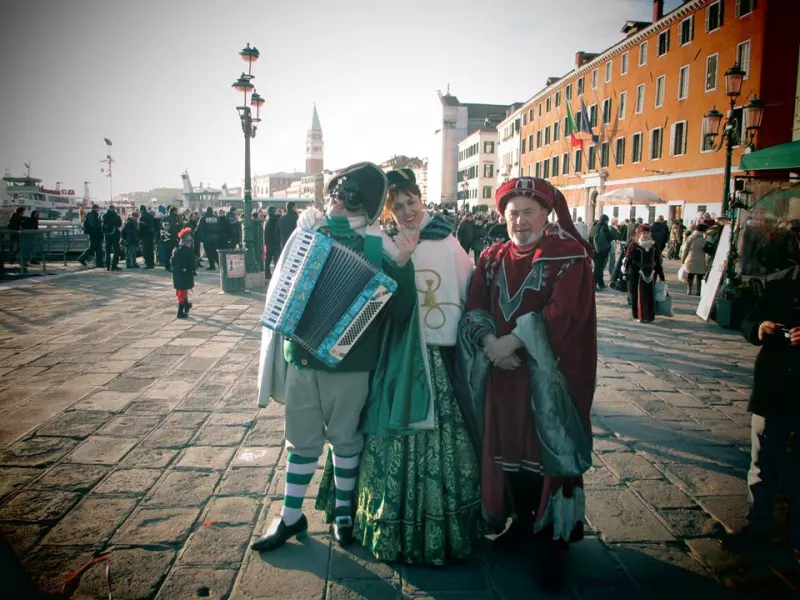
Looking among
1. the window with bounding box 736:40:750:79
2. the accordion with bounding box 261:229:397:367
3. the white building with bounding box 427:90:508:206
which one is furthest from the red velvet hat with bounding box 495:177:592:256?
the white building with bounding box 427:90:508:206

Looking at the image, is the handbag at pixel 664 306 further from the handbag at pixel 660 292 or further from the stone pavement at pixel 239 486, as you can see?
the stone pavement at pixel 239 486

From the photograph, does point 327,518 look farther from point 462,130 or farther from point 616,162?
point 462,130

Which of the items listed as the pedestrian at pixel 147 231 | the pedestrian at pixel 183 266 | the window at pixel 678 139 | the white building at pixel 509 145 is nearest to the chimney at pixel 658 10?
the window at pixel 678 139

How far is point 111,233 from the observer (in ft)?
48.0

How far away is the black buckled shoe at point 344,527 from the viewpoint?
261 centimetres

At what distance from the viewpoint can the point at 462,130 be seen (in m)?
78.8

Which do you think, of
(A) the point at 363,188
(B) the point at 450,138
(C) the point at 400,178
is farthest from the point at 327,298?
(B) the point at 450,138

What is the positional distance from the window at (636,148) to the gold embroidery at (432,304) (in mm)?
32365

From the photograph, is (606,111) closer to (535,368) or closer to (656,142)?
(656,142)

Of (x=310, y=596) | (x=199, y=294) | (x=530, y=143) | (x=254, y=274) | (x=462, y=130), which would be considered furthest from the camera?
(x=462, y=130)

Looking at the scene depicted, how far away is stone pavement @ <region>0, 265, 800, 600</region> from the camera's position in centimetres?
235

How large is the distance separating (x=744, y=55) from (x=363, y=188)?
87.8 ft

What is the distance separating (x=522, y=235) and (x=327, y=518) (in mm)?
1781

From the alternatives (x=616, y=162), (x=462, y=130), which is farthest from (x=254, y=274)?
(x=462, y=130)
